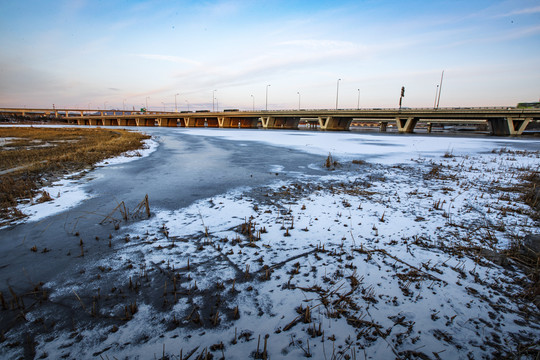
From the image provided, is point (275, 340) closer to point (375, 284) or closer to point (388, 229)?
point (375, 284)

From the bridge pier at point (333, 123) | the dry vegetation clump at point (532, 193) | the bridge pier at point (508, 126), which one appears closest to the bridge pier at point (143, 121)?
the bridge pier at point (333, 123)

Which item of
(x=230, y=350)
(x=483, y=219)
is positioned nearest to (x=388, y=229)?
(x=483, y=219)

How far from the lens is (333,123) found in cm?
6856

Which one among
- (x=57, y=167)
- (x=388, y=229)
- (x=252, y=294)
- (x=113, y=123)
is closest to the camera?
(x=252, y=294)

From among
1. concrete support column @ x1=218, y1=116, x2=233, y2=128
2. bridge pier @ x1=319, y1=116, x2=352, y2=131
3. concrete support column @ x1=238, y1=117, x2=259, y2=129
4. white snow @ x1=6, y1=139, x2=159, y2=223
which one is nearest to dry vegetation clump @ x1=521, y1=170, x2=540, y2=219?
white snow @ x1=6, y1=139, x2=159, y2=223

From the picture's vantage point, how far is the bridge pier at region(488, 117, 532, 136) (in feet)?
153

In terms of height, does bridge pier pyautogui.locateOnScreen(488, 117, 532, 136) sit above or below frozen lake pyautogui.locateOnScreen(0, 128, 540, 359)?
above

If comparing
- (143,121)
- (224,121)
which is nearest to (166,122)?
(143,121)

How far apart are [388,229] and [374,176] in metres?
6.01

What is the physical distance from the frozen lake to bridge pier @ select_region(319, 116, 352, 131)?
6320 cm

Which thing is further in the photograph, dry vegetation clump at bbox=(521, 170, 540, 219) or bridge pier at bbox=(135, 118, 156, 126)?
bridge pier at bbox=(135, 118, 156, 126)

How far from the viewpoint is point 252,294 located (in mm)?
3391

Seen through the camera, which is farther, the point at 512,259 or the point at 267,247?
the point at 267,247

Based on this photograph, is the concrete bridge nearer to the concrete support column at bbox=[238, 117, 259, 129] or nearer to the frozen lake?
the concrete support column at bbox=[238, 117, 259, 129]
